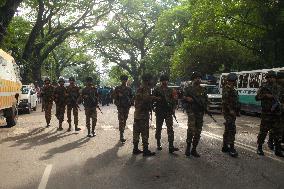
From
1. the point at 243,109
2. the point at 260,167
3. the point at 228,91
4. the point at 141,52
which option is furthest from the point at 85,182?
the point at 141,52

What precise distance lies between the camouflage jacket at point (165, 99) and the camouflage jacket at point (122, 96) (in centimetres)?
216

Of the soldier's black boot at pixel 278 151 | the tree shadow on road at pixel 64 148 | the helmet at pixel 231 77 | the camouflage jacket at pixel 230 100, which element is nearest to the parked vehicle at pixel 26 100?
the tree shadow on road at pixel 64 148

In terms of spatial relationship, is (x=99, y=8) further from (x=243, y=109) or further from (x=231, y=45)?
(x=243, y=109)

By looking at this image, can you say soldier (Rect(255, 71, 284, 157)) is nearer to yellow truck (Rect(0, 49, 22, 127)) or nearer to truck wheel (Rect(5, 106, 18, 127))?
yellow truck (Rect(0, 49, 22, 127))

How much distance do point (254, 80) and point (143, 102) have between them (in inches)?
631

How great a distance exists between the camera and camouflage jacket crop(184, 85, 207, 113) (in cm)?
934

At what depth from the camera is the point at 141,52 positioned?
59.1 m

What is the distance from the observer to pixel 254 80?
24500 mm

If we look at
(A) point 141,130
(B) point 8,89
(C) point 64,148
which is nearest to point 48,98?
(B) point 8,89

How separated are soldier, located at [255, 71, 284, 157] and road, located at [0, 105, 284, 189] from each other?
0.40 meters

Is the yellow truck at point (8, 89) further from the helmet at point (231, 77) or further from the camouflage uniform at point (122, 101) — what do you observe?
the helmet at point (231, 77)

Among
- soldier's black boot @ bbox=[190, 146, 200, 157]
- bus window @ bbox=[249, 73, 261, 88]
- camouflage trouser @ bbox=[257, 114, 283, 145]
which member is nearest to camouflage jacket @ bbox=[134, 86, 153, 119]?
soldier's black boot @ bbox=[190, 146, 200, 157]

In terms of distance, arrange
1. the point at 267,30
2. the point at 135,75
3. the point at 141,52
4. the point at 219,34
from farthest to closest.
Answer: the point at 135,75
the point at 141,52
the point at 219,34
the point at 267,30

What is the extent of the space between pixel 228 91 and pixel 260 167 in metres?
2.03
